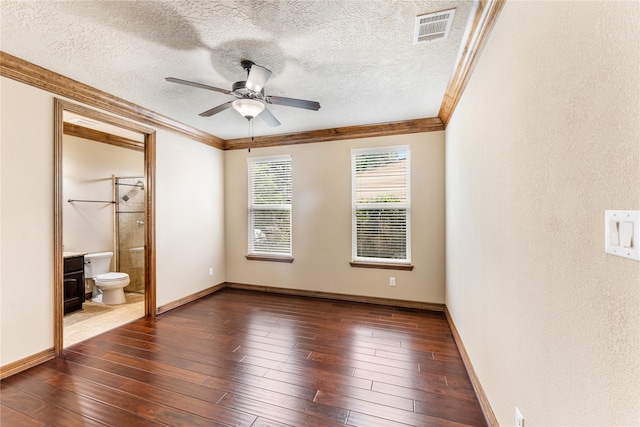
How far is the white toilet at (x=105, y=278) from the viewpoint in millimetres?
3889

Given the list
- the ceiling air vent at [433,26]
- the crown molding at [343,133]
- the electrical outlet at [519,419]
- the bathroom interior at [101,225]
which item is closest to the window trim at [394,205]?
the crown molding at [343,133]

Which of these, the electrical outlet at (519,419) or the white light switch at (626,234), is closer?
the white light switch at (626,234)

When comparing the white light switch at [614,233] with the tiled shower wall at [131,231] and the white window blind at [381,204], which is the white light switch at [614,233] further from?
the tiled shower wall at [131,231]

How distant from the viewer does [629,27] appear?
65 centimetres

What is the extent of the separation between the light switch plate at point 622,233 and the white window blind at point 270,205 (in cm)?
394

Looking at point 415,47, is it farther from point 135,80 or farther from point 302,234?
point 302,234

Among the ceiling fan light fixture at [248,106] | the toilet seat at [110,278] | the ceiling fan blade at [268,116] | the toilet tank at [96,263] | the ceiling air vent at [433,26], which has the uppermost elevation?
the ceiling air vent at [433,26]

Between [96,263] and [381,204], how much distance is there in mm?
4492

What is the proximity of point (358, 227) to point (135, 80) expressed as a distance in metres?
3.11

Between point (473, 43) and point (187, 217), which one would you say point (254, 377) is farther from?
point (473, 43)

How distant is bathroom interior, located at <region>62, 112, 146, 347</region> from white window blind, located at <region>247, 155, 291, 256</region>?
1.75 metres

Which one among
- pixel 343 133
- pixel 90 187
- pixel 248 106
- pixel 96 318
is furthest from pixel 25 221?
pixel 343 133

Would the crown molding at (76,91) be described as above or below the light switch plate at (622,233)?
above

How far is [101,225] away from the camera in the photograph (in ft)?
15.1
